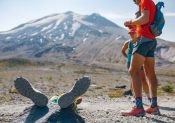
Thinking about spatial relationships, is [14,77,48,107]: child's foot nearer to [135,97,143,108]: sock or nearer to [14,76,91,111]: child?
[14,76,91,111]: child

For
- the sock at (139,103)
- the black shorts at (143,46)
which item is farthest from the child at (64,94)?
the black shorts at (143,46)

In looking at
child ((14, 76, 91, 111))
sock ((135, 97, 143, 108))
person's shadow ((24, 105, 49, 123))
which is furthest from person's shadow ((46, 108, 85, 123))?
sock ((135, 97, 143, 108))

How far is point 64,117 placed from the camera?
8797 mm

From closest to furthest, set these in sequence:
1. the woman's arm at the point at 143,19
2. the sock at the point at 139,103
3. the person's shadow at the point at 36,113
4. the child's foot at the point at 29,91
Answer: the person's shadow at the point at 36,113
the child's foot at the point at 29,91
the woman's arm at the point at 143,19
the sock at the point at 139,103

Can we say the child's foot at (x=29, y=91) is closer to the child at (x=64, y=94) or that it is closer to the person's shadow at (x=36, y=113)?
the child at (x=64, y=94)

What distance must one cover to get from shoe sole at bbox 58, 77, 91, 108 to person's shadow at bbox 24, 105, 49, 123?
1.34ft

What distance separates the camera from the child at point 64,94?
28.3 ft

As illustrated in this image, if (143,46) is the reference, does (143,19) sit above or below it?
Result: above

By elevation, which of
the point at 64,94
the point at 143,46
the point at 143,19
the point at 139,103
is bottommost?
the point at 139,103

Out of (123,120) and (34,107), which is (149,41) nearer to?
(123,120)

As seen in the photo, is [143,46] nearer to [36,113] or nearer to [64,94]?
[64,94]

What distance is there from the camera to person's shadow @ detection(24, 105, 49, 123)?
8.85 meters

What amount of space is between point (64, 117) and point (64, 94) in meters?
0.47

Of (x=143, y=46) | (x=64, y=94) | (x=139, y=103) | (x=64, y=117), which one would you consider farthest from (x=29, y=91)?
(x=143, y=46)
